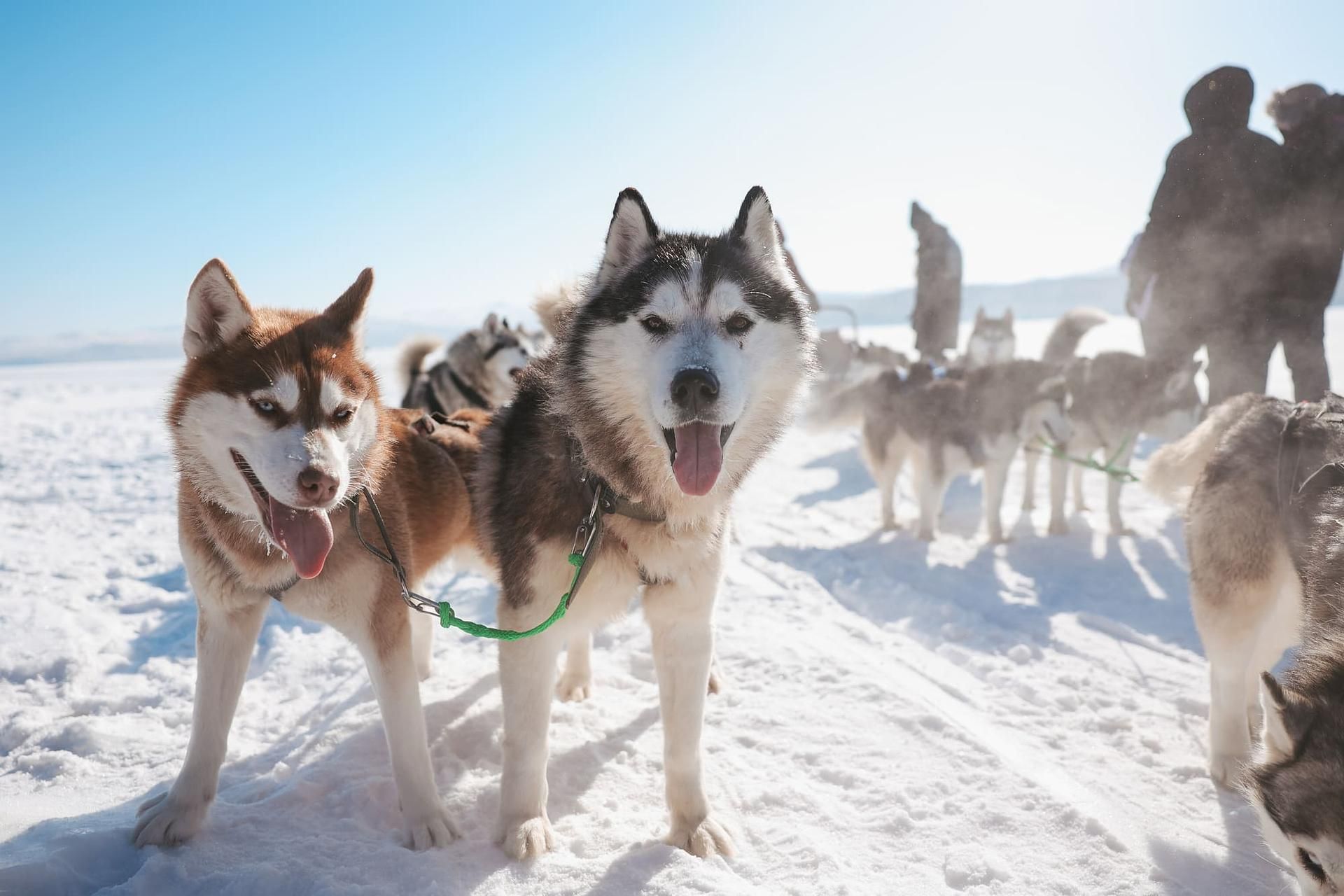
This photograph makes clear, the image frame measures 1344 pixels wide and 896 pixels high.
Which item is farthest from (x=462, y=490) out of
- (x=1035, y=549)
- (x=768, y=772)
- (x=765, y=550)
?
(x=1035, y=549)

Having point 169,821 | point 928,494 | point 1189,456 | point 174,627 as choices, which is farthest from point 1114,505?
point 174,627

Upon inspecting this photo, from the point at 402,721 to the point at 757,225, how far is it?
72.2 inches

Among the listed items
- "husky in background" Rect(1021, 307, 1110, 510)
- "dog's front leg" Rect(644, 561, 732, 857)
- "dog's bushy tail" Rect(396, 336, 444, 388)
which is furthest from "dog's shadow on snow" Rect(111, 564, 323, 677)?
"husky in background" Rect(1021, 307, 1110, 510)

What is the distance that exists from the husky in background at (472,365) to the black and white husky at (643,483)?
13.4 feet

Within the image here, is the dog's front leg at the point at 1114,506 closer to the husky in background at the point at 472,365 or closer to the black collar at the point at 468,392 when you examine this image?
the husky in background at the point at 472,365

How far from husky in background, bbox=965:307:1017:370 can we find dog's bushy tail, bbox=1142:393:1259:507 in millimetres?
6828

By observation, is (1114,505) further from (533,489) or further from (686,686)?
(533,489)

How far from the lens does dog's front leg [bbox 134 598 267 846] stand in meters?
1.94

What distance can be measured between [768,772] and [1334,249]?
449 centimetres

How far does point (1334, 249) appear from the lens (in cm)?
407

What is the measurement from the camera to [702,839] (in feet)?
6.61

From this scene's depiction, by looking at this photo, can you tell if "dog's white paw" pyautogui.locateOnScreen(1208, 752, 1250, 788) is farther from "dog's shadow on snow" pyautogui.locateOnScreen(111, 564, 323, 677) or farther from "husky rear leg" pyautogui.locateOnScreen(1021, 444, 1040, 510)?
"husky rear leg" pyautogui.locateOnScreen(1021, 444, 1040, 510)

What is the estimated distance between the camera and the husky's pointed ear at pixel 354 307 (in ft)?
6.67

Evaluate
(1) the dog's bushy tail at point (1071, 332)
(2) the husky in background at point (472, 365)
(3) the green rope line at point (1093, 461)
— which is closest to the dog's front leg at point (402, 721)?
(2) the husky in background at point (472, 365)
